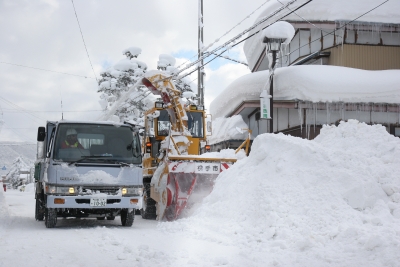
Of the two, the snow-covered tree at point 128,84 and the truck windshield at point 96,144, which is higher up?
the snow-covered tree at point 128,84

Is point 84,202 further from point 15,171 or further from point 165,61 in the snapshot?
point 15,171

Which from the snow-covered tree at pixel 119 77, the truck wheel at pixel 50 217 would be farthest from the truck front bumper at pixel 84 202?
the snow-covered tree at pixel 119 77

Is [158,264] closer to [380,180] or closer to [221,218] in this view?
[221,218]

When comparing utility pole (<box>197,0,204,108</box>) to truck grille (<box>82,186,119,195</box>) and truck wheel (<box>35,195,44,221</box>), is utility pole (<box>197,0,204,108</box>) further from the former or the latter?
truck grille (<box>82,186,119,195</box>)

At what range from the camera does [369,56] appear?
2152 centimetres

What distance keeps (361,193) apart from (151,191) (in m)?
6.46

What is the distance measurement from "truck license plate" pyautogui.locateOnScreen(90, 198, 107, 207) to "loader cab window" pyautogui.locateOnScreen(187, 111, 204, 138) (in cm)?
519

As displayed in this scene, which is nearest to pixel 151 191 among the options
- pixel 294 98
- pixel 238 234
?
pixel 238 234

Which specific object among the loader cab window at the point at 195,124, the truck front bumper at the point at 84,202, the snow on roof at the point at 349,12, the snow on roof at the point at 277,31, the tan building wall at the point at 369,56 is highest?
the snow on roof at the point at 349,12

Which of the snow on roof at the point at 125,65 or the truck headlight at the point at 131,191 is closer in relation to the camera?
the truck headlight at the point at 131,191

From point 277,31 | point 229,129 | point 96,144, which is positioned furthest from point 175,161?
point 229,129

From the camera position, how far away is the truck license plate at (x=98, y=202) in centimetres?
950

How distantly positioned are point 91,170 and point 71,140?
0.90 meters

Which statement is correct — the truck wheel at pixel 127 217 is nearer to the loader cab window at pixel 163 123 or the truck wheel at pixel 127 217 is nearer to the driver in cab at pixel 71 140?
the driver in cab at pixel 71 140
